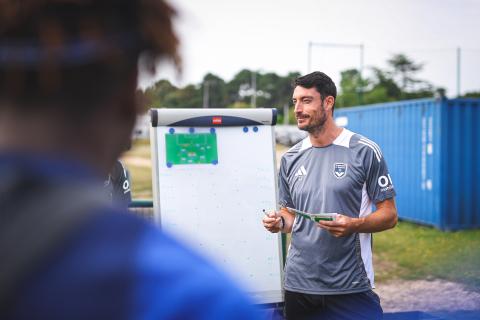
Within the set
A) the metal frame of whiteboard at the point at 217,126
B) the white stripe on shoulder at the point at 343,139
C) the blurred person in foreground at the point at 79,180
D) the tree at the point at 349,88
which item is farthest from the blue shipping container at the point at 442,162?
the tree at the point at 349,88

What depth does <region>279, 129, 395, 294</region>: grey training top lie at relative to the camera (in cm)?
369

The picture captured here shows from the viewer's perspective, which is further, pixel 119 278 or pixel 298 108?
pixel 298 108

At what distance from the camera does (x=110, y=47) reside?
825 mm

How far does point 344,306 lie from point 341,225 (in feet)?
1.86

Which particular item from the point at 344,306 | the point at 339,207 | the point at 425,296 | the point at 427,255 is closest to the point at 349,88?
the point at 427,255

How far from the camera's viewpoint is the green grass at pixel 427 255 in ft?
28.9

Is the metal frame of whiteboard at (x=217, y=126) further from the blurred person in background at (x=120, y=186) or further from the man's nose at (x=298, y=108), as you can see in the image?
the man's nose at (x=298, y=108)

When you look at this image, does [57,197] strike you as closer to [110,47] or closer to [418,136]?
[110,47]

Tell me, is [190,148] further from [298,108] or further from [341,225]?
[341,225]

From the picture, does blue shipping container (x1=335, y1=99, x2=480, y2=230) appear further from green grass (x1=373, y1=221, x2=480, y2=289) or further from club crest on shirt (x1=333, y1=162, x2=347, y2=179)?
club crest on shirt (x1=333, y1=162, x2=347, y2=179)

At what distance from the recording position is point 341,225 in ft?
11.5

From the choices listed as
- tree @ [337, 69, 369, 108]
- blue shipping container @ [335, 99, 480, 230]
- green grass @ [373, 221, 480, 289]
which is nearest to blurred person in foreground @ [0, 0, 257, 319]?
green grass @ [373, 221, 480, 289]

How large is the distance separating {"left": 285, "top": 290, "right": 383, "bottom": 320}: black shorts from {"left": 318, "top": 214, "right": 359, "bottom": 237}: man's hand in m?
0.44

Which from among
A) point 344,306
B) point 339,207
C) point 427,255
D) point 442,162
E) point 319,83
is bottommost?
point 427,255
